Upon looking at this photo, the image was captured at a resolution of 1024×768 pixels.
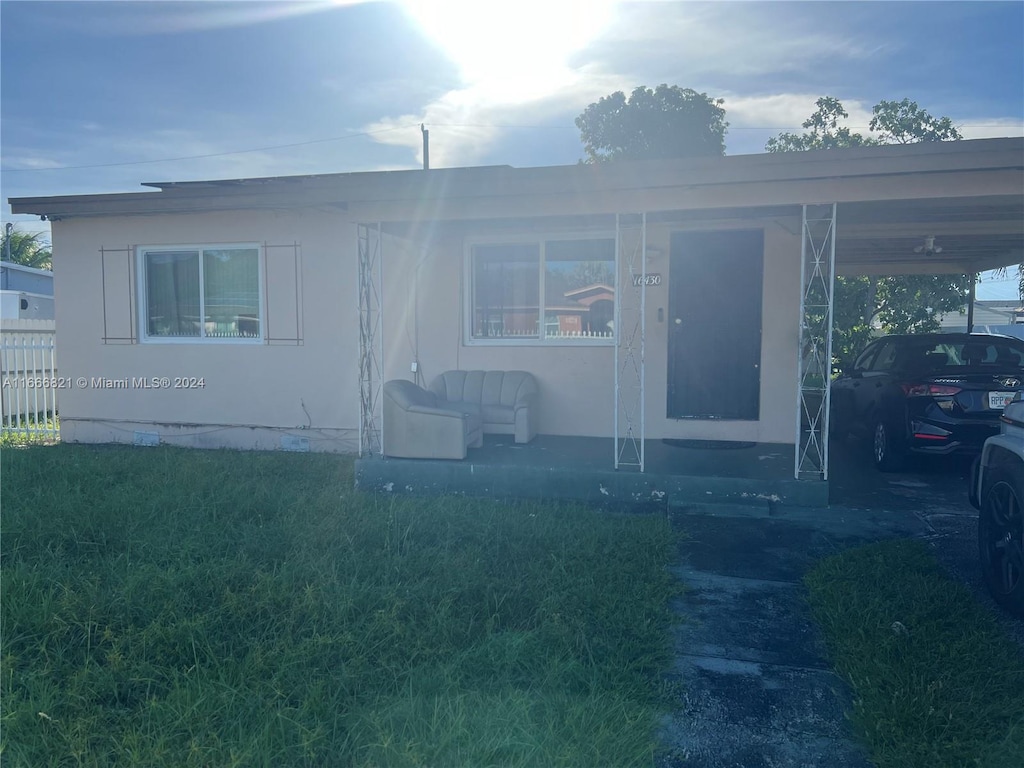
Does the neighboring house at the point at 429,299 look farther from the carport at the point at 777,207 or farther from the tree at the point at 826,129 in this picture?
the tree at the point at 826,129

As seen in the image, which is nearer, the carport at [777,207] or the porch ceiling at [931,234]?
the carport at [777,207]

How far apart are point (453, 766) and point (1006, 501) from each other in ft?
11.6

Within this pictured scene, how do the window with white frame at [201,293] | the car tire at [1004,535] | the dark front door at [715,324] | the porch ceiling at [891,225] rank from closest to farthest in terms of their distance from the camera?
the car tire at [1004,535]
the porch ceiling at [891,225]
the dark front door at [715,324]
the window with white frame at [201,293]

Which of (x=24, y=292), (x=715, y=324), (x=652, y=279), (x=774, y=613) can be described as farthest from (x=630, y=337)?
(x=24, y=292)

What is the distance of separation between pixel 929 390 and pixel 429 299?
5527mm

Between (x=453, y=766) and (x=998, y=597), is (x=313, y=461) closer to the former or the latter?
(x=453, y=766)

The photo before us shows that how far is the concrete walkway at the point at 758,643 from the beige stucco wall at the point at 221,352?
4.86 meters

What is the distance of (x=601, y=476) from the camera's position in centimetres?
668

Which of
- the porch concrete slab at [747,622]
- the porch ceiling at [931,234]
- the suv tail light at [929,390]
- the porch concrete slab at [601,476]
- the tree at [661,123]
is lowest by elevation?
the porch concrete slab at [747,622]

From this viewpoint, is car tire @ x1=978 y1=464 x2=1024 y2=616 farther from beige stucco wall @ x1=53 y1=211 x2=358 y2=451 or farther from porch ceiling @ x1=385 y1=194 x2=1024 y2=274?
beige stucco wall @ x1=53 y1=211 x2=358 y2=451

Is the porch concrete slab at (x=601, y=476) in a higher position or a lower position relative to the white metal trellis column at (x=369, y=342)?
lower

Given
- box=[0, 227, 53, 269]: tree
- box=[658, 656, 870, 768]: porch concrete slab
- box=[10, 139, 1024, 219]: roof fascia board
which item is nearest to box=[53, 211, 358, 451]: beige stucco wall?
box=[10, 139, 1024, 219]: roof fascia board

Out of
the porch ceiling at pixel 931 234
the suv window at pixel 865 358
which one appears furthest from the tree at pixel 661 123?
the suv window at pixel 865 358

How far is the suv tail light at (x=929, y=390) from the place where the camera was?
7.20 metres
